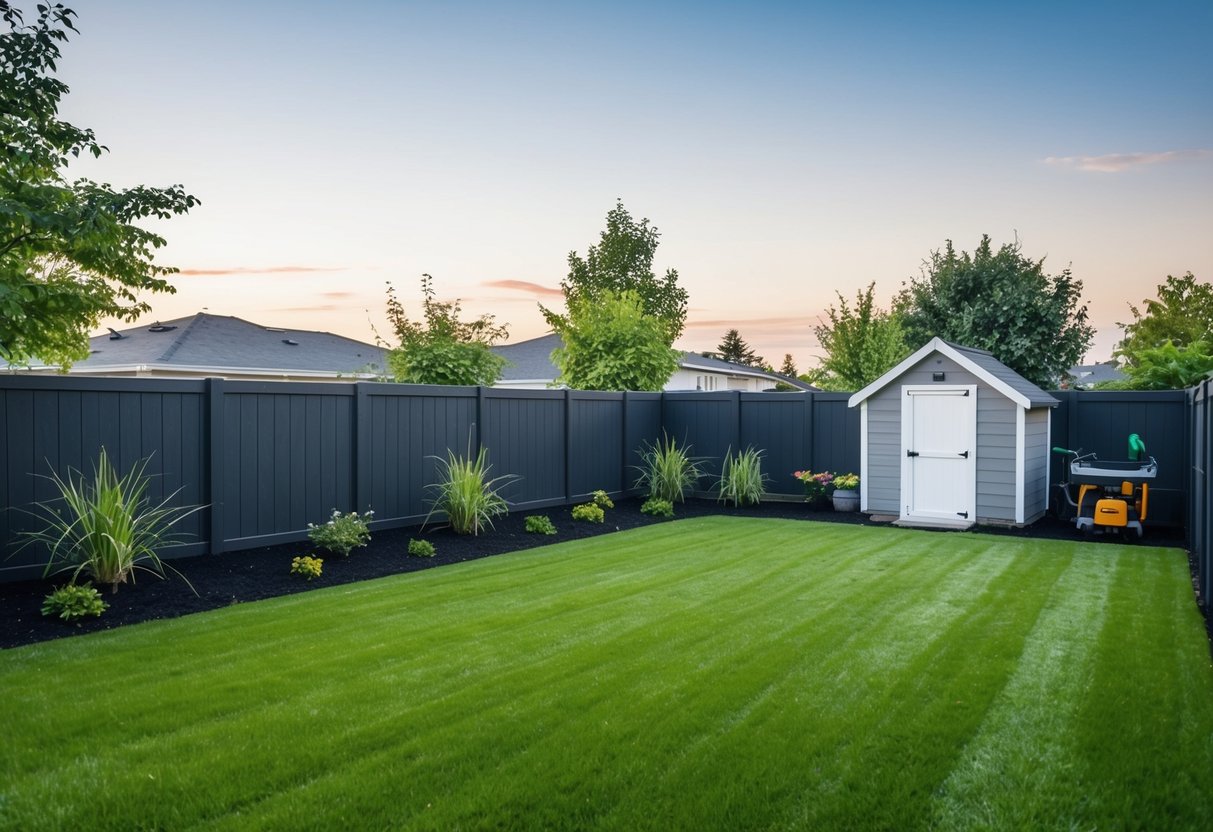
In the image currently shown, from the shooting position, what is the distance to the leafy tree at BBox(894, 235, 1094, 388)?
1847cm

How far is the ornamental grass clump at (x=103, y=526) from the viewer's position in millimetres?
5863

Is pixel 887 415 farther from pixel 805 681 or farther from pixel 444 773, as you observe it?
pixel 444 773

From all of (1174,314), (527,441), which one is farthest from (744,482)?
(1174,314)

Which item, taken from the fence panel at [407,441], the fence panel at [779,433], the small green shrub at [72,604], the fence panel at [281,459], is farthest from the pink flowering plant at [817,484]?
the small green shrub at [72,604]

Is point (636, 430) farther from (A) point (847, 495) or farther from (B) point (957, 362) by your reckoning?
(B) point (957, 362)

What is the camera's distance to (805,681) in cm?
397

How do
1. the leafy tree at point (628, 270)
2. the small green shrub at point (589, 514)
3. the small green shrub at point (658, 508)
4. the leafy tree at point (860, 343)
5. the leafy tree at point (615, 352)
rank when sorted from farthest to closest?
the leafy tree at point (628, 270) < the leafy tree at point (860, 343) < the leafy tree at point (615, 352) < the small green shrub at point (658, 508) < the small green shrub at point (589, 514)

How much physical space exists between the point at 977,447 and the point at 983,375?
924 mm

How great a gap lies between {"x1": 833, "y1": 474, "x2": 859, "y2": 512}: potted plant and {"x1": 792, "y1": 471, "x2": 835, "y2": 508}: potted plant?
0.80 ft

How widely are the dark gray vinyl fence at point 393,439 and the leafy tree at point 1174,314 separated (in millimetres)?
23110

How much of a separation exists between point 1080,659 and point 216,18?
10478mm

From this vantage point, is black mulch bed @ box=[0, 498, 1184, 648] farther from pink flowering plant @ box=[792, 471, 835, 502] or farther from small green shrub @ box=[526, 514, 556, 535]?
pink flowering plant @ box=[792, 471, 835, 502]

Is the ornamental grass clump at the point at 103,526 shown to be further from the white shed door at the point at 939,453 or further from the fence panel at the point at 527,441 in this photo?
the white shed door at the point at 939,453

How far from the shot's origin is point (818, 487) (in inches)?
459
